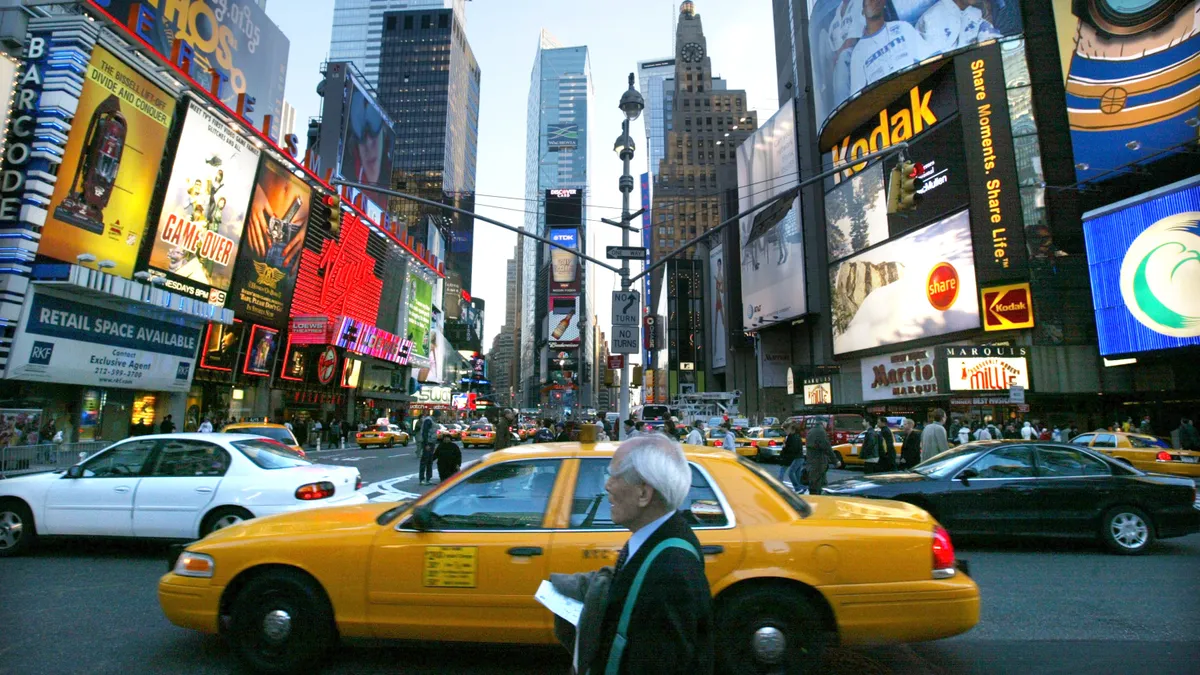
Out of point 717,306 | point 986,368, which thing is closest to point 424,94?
point 717,306

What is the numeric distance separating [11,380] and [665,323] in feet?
293

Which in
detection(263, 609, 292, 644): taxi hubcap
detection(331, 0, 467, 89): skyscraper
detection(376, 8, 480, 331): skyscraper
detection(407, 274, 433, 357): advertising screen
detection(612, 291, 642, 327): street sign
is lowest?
detection(263, 609, 292, 644): taxi hubcap

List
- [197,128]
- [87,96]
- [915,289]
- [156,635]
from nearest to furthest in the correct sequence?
[156,635]
[87,96]
[197,128]
[915,289]

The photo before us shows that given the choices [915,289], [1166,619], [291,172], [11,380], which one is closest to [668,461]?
[1166,619]

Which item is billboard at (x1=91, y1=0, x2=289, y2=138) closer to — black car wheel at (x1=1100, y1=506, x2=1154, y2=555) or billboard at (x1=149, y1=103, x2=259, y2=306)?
billboard at (x1=149, y1=103, x2=259, y2=306)

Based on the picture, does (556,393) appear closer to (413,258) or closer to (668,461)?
(413,258)

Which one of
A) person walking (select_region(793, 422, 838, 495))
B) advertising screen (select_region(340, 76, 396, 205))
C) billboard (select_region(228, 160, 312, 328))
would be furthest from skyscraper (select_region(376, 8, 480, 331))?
person walking (select_region(793, 422, 838, 495))

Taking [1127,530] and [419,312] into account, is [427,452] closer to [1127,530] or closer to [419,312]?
[1127,530]

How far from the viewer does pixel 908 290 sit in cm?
4116

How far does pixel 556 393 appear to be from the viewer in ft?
339

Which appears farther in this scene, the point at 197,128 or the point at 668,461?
the point at 197,128

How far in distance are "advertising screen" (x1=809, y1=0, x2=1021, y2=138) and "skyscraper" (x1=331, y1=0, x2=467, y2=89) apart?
115045 mm

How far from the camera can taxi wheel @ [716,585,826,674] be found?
366cm

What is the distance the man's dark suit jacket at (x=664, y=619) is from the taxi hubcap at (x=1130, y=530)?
29.2 ft
